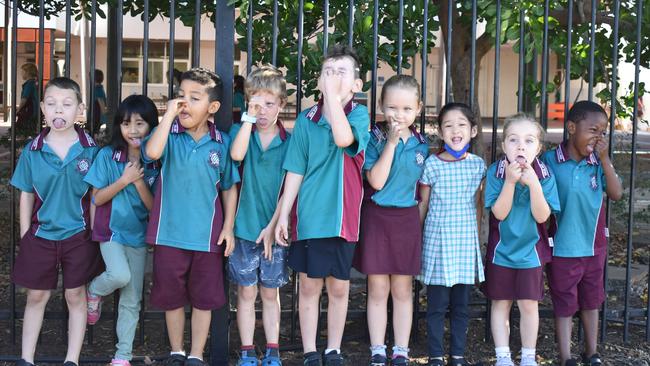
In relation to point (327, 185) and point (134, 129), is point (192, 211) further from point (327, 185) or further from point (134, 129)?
point (327, 185)

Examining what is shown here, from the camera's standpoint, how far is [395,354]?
3.97 meters

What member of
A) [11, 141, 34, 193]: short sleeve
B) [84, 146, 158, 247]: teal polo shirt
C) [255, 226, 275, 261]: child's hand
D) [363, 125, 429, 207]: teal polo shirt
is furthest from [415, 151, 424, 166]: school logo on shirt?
[11, 141, 34, 193]: short sleeve

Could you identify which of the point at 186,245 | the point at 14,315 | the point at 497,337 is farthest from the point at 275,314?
the point at 14,315

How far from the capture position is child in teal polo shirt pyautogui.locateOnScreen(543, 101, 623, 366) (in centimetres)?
405

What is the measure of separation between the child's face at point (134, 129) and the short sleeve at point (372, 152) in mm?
1118

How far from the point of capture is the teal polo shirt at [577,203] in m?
4.04

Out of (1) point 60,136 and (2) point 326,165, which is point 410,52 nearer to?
(2) point 326,165

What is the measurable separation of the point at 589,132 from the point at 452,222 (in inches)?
34.1

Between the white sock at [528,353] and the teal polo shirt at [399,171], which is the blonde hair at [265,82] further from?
the white sock at [528,353]

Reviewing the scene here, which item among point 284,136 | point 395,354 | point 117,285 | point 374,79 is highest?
point 374,79

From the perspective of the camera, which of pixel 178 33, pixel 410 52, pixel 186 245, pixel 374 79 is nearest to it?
pixel 186 245

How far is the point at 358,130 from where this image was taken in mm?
3717

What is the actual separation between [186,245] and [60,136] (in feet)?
2.75

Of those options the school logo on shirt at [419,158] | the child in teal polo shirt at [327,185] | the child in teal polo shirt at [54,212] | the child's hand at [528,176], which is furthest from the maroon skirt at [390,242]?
the child in teal polo shirt at [54,212]
